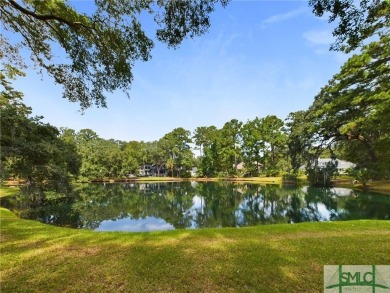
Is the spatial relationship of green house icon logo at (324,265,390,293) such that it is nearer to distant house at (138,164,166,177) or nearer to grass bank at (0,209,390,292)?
grass bank at (0,209,390,292)

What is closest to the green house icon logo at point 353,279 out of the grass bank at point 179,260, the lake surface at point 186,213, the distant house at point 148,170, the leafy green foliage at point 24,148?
the grass bank at point 179,260

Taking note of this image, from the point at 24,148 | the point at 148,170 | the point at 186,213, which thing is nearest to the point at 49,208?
the point at 24,148

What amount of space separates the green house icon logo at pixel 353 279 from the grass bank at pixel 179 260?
46.8 inches

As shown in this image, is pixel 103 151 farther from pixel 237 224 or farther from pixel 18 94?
pixel 237 224

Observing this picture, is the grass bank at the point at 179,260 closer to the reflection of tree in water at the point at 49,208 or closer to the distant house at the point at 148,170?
the reflection of tree in water at the point at 49,208

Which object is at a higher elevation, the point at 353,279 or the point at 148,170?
the point at 148,170

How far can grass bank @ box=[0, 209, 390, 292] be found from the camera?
3.91m

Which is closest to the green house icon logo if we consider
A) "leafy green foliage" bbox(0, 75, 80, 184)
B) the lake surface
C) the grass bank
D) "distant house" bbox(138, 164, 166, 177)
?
the grass bank

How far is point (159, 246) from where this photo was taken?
569 cm

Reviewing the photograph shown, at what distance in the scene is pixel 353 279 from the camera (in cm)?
260

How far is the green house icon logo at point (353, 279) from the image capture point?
8.50ft

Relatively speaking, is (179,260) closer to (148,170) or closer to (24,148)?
(24,148)

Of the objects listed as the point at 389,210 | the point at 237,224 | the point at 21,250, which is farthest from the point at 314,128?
the point at 21,250

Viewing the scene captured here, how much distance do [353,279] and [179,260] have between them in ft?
9.88
